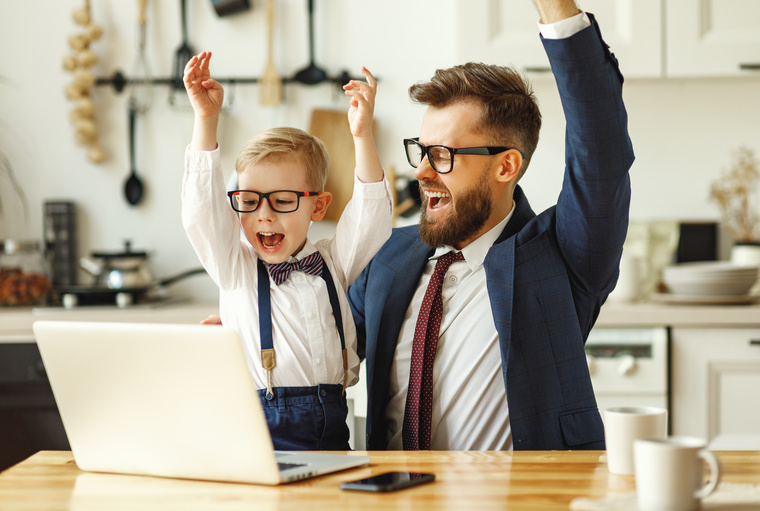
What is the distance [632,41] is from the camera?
2.68 metres

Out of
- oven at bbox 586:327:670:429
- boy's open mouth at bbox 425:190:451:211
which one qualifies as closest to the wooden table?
boy's open mouth at bbox 425:190:451:211

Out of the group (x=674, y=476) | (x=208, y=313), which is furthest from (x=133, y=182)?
(x=674, y=476)

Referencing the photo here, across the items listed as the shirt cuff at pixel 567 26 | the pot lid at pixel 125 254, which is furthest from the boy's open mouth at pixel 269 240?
the pot lid at pixel 125 254

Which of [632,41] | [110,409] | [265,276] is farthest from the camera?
[632,41]

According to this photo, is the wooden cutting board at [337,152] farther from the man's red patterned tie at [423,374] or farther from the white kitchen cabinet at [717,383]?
the man's red patterned tie at [423,374]

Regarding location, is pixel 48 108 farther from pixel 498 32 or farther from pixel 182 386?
pixel 182 386

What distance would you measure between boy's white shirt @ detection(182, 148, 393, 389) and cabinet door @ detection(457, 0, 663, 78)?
1377mm

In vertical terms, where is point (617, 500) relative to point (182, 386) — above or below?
below

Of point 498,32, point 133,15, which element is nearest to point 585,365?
point 498,32

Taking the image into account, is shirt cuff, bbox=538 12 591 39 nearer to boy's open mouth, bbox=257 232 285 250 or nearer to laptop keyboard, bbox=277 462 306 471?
boy's open mouth, bbox=257 232 285 250

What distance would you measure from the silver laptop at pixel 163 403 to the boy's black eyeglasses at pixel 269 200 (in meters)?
0.50

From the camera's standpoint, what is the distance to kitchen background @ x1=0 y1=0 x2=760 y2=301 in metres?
3.04

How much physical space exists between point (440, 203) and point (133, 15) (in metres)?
2.00

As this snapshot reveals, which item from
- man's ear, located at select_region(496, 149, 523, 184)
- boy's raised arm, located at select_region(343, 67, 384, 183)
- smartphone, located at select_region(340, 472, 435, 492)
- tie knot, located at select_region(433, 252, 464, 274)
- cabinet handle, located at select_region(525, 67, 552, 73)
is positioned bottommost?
smartphone, located at select_region(340, 472, 435, 492)
